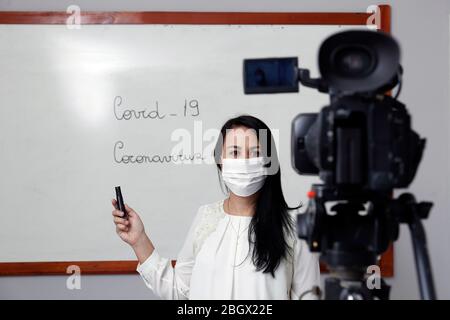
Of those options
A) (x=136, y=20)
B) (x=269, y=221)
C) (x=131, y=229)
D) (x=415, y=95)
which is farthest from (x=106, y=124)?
(x=415, y=95)

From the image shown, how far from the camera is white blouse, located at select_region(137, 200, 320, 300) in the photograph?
48.4 inches

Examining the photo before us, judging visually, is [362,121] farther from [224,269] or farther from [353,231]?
[224,269]

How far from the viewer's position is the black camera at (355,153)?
78 cm

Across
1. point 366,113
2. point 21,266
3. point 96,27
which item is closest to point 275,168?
point 366,113

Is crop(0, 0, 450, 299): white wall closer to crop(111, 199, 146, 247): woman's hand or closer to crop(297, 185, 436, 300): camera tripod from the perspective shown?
crop(111, 199, 146, 247): woman's hand

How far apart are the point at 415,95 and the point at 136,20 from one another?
3.66ft

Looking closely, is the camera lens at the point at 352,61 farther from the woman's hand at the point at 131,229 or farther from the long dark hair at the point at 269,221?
the woman's hand at the point at 131,229

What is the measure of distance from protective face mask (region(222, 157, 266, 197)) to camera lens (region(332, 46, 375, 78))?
19.7 inches

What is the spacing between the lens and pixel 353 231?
2.79 ft

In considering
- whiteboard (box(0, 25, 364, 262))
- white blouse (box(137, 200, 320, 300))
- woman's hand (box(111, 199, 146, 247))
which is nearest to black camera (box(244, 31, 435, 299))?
white blouse (box(137, 200, 320, 300))

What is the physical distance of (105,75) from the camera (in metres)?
1.98

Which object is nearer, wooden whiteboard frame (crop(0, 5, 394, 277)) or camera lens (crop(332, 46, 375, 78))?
camera lens (crop(332, 46, 375, 78))

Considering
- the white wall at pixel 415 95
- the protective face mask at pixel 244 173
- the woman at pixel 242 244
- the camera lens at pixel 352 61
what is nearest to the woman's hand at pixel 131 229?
the woman at pixel 242 244
